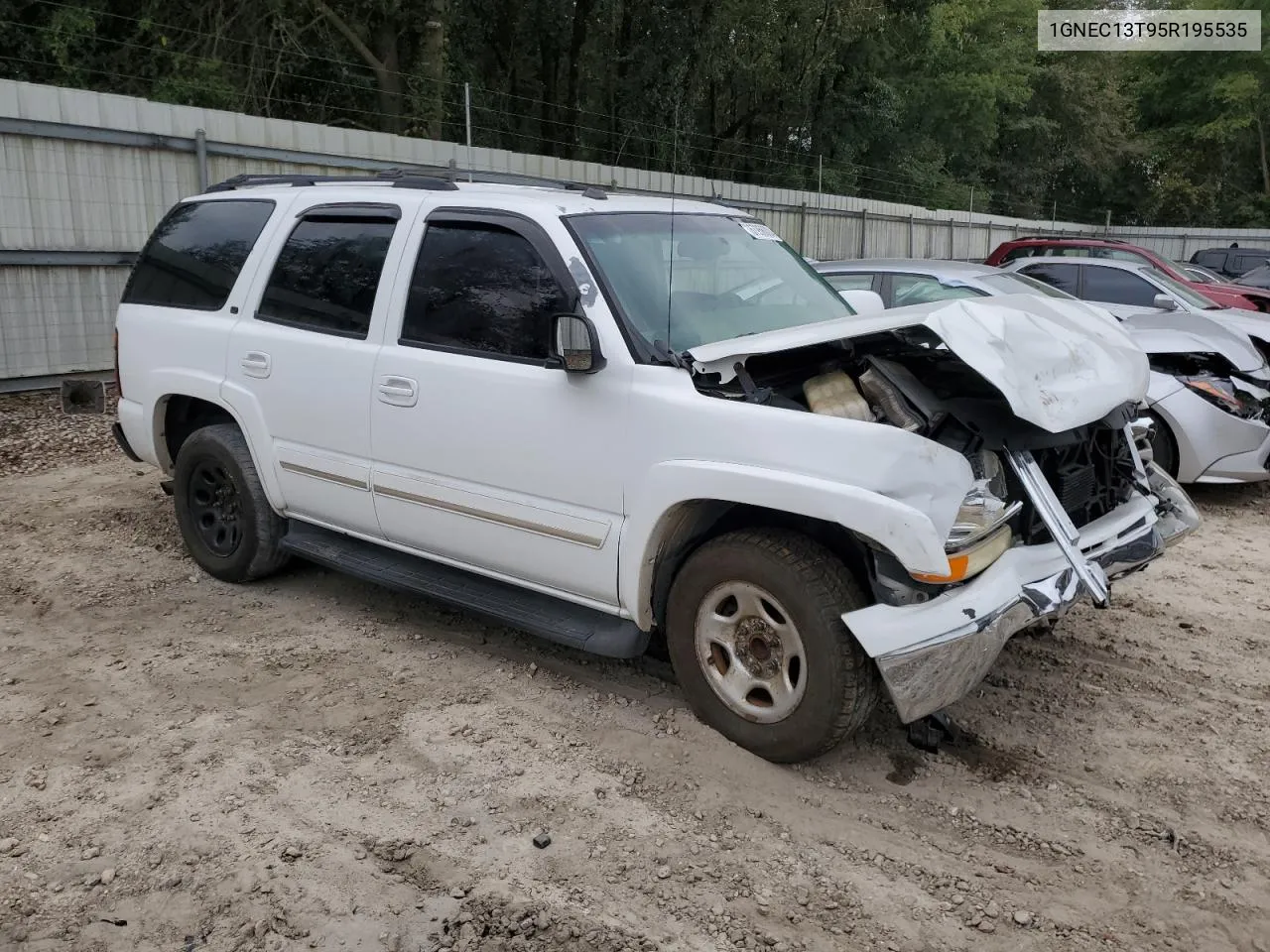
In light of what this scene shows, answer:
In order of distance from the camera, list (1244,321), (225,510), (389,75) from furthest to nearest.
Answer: (389,75), (1244,321), (225,510)

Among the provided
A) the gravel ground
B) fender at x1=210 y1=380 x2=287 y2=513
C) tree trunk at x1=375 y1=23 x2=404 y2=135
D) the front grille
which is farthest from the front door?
tree trunk at x1=375 y1=23 x2=404 y2=135

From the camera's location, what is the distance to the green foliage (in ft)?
60.1

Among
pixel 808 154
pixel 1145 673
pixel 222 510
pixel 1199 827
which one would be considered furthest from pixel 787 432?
pixel 808 154

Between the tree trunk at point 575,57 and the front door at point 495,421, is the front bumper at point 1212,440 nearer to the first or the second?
the front door at point 495,421

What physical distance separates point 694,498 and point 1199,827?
195 centimetres

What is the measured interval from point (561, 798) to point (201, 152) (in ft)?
28.0

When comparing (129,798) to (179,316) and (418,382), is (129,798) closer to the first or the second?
(418,382)

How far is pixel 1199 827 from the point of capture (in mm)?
3432

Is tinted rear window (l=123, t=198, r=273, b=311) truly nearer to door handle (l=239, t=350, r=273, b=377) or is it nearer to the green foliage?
door handle (l=239, t=350, r=273, b=377)

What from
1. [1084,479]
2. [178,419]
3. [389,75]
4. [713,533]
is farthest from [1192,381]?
[389,75]

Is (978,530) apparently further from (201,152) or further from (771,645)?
(201,152)

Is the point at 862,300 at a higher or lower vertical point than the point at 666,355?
higher

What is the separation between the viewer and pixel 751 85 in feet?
102

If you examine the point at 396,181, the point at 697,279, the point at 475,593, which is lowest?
the point at 475,593
